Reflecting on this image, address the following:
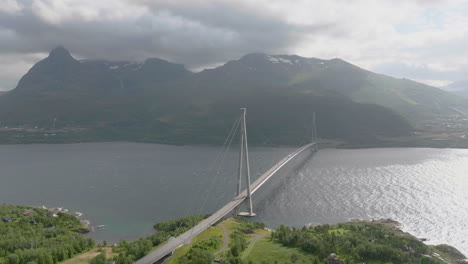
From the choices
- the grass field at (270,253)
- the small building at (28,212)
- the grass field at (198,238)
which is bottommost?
the small building at (28,212)

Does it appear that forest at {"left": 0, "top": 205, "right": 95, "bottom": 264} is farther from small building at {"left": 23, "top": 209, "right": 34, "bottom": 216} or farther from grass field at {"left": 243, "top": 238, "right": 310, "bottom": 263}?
grass field at {"left": 243, "top": 238, "right": 310, "bottom": 263}

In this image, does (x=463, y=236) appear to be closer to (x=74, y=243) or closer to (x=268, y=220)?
(x=268, y=220)

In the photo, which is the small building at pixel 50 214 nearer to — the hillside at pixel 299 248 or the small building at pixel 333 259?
the hillside at pixel 299 248

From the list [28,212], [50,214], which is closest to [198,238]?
[50,214]

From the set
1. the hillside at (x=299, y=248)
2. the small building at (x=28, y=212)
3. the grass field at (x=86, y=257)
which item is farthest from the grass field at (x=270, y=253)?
the small building at (x=28, y=212)

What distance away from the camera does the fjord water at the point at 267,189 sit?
6294 centimetres

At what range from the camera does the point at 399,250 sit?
132ft

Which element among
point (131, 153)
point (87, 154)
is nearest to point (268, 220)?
point (131, 153)

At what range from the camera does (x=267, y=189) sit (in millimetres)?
83750

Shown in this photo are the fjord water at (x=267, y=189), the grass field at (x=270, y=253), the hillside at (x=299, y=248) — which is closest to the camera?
the hillside at (x=299, y=248)

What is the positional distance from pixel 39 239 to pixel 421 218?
6585 centimetres

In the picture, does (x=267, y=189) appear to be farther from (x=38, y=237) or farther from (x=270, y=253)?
(x=38, y=237)

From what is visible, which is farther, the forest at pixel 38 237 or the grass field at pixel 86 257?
the grass field at pixel 86 257

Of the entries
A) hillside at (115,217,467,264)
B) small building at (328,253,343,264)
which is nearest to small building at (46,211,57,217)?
hillside at (115,217,467,264)
